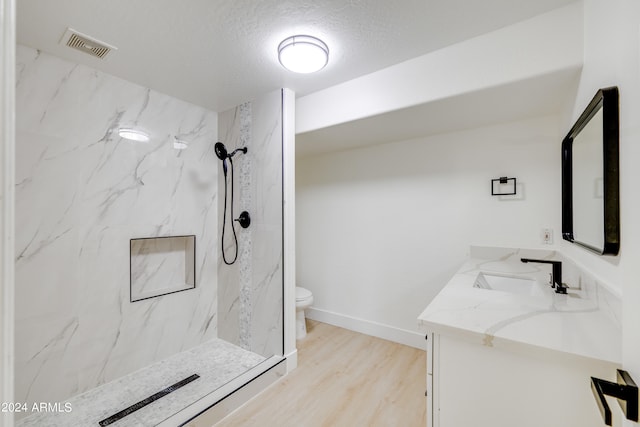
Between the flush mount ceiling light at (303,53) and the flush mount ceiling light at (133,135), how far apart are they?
132 cm

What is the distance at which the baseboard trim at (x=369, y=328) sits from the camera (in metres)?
2.56

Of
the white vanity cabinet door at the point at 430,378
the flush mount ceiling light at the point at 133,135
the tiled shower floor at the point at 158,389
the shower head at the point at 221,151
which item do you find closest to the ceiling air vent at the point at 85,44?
the flush mount ceiling light at the point at 133,135

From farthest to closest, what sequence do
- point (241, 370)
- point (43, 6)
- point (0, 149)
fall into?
point (241, 370), point (43, 6), point (0, 149)

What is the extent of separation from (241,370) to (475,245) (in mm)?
2188

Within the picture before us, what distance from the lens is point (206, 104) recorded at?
2500 mm

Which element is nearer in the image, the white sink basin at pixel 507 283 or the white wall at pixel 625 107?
the white wall at pixel 625 107

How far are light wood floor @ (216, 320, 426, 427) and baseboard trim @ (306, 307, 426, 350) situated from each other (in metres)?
0.07

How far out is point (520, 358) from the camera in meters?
0.95

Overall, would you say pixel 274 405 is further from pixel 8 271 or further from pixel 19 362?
pixel 8 271

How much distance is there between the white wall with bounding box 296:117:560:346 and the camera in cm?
215

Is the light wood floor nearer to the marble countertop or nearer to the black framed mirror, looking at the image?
the marble countertop

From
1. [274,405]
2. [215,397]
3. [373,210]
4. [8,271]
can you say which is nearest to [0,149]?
[8,271]

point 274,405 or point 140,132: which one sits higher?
point 140,132

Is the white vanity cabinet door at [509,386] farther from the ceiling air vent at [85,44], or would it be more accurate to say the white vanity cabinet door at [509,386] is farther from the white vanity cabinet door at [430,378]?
the ceiling air vent at [85,44]
